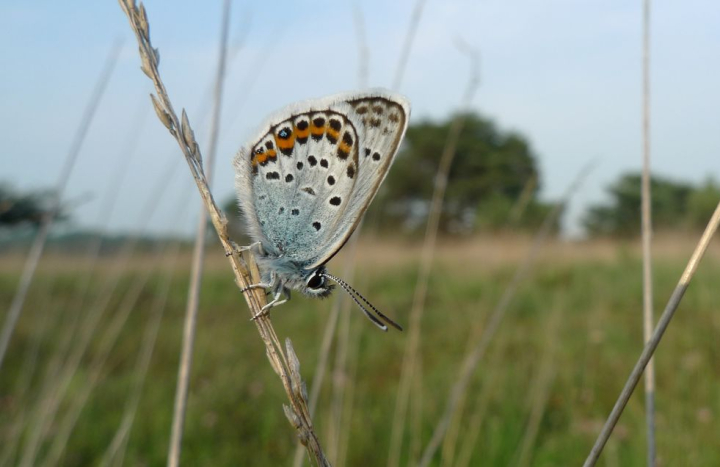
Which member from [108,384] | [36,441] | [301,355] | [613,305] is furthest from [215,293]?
[36,441]

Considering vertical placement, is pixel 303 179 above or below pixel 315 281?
above

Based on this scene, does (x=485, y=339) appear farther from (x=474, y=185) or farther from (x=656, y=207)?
(x=474, y=185)

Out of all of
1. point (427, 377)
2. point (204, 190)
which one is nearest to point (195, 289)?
point (204, 190)

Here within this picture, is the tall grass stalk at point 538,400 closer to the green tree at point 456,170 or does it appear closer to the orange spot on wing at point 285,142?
the orange spot on wing at point 285,142

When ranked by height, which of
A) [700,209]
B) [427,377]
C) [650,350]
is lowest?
[427,377]

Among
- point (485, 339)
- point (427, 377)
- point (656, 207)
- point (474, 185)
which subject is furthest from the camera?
point (474, 185)

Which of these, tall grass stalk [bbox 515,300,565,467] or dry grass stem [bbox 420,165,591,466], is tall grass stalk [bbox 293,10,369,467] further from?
tall grass stalk [bbox 515,300,565,467]

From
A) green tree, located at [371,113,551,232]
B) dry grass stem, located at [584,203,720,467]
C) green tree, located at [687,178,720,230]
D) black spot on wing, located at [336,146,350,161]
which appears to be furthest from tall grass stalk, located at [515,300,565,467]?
green tree, located at [371,113,551,232]
